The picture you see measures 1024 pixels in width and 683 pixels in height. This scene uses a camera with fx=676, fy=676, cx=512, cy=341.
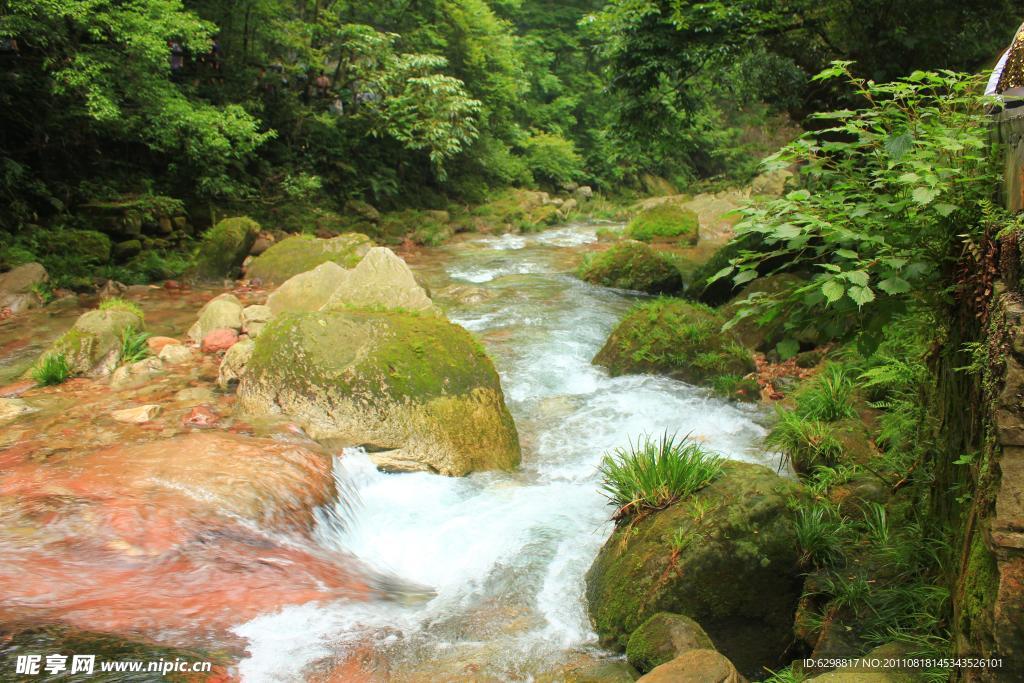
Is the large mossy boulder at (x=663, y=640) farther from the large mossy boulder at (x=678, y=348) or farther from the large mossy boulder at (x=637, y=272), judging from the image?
the large mossy boulder at (x=637, y=272)

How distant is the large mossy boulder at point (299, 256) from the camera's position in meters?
11.6

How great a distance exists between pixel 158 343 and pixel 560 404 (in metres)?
4.60

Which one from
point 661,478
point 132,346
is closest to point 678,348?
point 661,478

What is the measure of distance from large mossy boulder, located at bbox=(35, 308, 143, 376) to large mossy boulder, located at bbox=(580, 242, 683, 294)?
8258 mm

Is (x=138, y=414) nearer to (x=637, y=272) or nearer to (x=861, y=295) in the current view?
(x=861, y=295)

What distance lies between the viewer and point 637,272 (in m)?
12.9

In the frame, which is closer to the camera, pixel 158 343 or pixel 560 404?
pixel 560 404

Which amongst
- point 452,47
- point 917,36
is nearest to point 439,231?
point 452,47

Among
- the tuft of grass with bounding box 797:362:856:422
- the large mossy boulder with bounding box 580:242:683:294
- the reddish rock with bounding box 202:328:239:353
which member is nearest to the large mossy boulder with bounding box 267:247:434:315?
the reddish rock with bounding box 202:328:239:353

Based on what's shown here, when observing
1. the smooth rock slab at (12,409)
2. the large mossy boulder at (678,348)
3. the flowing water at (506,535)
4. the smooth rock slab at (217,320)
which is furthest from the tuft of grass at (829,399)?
the smooth rock slab at (12,409)

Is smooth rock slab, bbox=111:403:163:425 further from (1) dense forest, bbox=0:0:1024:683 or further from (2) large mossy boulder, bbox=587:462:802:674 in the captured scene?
(2) large mossy boulder, bbox=587:462:802:674

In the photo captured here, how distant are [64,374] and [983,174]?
7.62 meters

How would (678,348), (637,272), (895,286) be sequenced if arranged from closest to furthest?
(895,286), (678,348), (637,272)

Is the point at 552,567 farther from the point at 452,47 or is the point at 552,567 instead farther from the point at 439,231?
the point at 452,47
